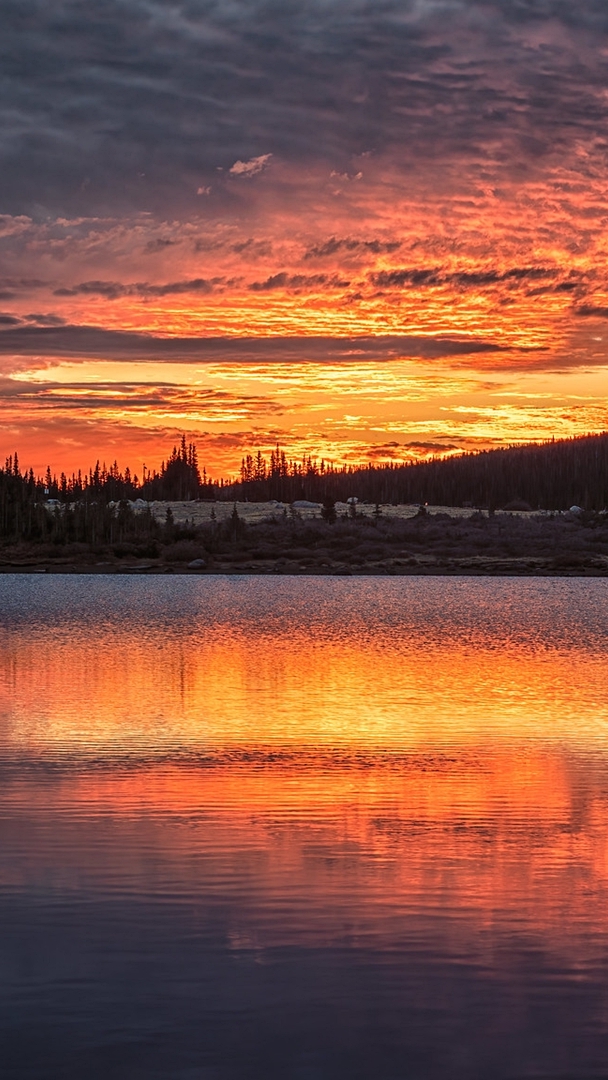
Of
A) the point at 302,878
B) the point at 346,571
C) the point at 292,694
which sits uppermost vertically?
the point at 302,878

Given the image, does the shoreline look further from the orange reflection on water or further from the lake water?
the lake water

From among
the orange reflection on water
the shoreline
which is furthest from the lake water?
the shoreline

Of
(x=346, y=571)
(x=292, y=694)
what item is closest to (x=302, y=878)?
(x=292, y=694)

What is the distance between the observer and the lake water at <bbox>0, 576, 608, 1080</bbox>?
31.5 feet

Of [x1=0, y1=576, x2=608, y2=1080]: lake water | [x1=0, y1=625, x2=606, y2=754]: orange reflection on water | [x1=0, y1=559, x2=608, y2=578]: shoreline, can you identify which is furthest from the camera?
[x1=0, y1=559, x2=608, y2=578]: shoreline

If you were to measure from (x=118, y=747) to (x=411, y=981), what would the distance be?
1283cm

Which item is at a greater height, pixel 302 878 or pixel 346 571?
pixel 302 878

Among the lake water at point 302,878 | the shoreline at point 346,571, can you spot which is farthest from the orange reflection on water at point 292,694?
the shoreline at point 346,571

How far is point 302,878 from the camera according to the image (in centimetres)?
1412

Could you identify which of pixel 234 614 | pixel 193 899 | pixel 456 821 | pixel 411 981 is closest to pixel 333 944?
pixel 411 981

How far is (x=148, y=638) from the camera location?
51.8 m

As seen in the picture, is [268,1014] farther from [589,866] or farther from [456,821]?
[456,821]

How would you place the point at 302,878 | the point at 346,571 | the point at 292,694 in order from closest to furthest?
1. the point at 302,878
2. the point at 292,694
3. the point at 346,571

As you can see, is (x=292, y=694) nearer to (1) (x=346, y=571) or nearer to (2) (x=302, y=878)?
(2) (x=302, y=878)
